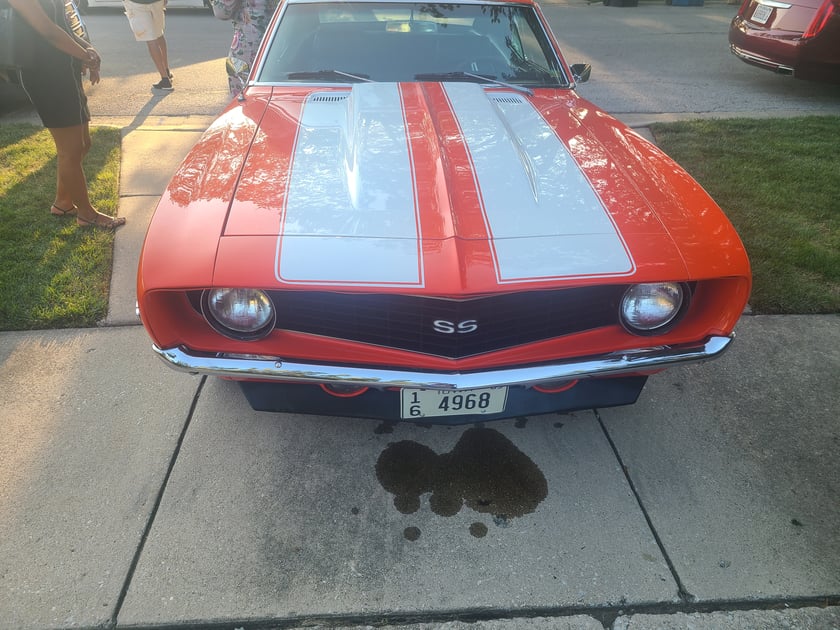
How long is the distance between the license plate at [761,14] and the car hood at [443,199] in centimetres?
523

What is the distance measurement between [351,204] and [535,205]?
59 cm

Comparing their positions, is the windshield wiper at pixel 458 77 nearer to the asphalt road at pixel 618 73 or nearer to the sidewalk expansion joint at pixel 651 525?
the sidewalk expansion joint at pixel 651 525

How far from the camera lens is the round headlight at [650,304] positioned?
1772 millimetres

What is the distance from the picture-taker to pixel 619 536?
6.20 ft

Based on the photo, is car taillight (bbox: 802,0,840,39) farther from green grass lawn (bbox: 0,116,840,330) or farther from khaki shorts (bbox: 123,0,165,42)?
khaki shorts (bbox: 123,0,165,42)

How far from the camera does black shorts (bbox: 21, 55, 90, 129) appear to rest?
2.97 metres

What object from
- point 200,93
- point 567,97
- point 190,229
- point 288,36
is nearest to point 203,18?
point 200,93

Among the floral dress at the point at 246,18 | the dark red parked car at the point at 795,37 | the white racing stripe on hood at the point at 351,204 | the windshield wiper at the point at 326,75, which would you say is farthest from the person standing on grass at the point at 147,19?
the dark red parked car at the point at 795,37

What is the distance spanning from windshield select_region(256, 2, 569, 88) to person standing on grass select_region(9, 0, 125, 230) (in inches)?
42.6

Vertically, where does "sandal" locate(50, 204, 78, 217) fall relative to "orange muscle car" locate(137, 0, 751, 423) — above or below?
below

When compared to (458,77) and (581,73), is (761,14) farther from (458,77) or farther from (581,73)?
(458,77)

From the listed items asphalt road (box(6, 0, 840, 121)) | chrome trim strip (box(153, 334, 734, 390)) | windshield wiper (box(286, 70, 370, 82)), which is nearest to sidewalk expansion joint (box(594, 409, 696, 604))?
chrome trim strip (box(153, 334, 734, 390))

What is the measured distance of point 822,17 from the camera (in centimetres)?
566

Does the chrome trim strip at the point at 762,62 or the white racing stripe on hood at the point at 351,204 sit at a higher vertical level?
the white racing stripe on hood at the point at 351,204
